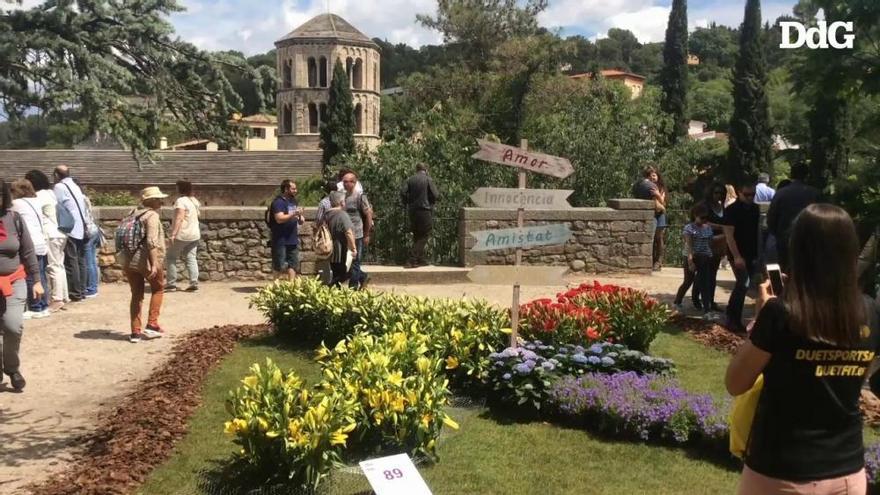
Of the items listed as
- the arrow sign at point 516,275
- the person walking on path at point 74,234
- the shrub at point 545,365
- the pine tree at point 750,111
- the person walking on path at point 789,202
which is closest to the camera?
the shrub at point 545,365

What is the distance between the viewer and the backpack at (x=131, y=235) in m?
8.55

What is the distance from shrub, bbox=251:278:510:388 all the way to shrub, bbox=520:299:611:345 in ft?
0.82

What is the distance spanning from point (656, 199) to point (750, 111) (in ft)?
72.9

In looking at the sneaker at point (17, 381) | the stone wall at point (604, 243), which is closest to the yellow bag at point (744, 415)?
the sneaker at point (17, 381)

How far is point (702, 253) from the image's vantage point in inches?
399

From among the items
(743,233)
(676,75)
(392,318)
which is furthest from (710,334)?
(676,75)

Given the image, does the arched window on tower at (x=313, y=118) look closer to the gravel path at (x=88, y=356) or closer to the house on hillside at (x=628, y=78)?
the house on hillside at (x=628, y=78)

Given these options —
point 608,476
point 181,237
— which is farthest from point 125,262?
point 608,476

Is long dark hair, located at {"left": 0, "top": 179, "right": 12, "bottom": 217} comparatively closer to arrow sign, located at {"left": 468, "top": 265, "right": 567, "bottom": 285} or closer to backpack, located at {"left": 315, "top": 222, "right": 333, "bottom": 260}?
arrow sign, located at {"left": 468, "top": 265, "right": 567, "bottom": 285}

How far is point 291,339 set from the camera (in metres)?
9.12

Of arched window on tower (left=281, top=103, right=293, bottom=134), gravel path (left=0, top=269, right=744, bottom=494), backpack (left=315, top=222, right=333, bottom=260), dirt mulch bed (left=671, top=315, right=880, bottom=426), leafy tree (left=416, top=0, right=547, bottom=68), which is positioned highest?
leafy tree (left=416, top=0, right=547, bottom=68)

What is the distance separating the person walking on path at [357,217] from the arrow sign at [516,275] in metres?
4.06

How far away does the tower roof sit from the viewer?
229 feet

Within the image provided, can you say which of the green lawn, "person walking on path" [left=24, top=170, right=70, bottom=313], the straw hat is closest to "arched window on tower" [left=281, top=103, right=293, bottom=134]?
"person walking on path" [left=24, top=170, right=70, bottom=313]
